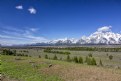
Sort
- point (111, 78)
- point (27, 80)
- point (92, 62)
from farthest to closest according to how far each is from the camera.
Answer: point (92, 62), point (111, 78), point (27, 80)

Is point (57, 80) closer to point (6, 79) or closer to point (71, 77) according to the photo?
point (71, 77)

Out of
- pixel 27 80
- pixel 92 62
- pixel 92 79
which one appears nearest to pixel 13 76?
pixel 27 80

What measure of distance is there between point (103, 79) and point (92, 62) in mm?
19132

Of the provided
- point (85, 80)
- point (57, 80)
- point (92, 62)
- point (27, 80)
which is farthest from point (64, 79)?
point (92, 62)

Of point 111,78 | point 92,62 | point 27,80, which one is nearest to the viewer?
point 27,80

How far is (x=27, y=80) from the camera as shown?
1816 cm

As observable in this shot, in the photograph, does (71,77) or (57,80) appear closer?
(57,80)

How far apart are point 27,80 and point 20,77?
1.88 metres

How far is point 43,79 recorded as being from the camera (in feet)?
60.7

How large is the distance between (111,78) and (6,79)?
11.0 meters

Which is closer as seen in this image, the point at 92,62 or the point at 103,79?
the point at 103,79

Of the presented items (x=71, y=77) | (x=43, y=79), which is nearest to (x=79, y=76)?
(x=71, y=77)

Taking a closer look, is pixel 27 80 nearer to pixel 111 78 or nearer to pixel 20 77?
pixel 20 77

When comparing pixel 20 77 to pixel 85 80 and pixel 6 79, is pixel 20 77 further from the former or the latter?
pixel 85 80
